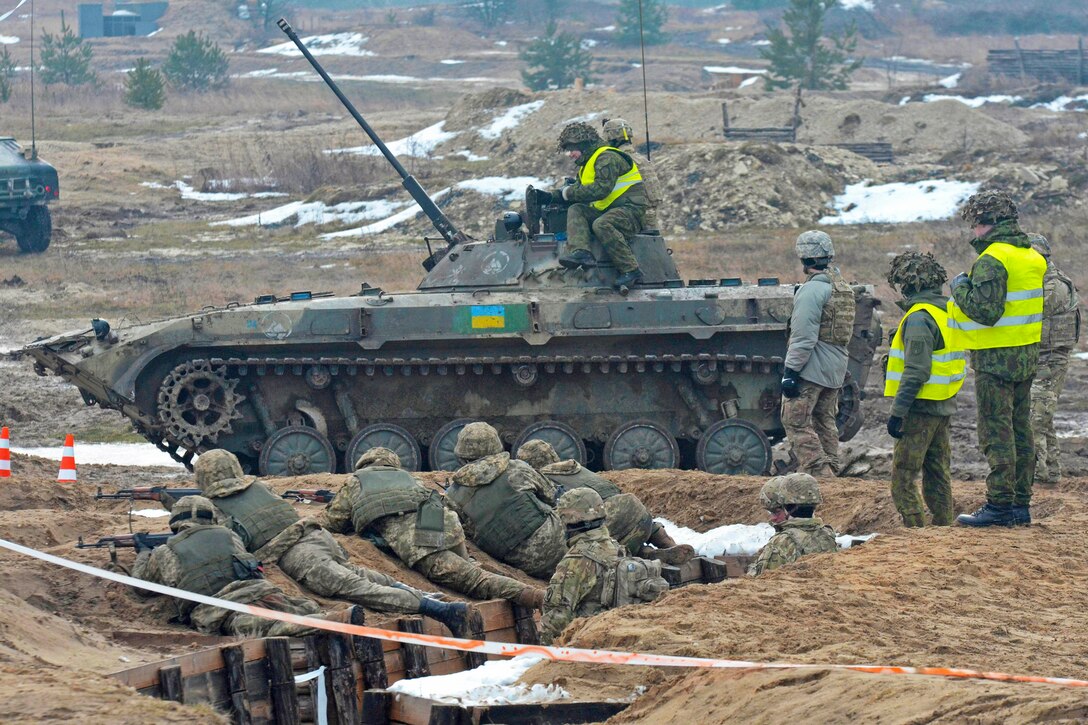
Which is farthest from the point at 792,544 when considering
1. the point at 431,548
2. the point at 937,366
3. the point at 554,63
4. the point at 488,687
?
the point at 554,63

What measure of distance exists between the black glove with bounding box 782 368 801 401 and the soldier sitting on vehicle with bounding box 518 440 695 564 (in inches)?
60.1

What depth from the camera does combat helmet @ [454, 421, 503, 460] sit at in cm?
1168

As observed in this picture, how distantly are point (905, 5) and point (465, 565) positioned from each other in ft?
289

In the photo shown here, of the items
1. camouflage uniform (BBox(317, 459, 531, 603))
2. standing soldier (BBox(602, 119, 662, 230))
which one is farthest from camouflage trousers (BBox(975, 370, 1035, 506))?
standing soldier (BBox(602, 119, 662, 230))

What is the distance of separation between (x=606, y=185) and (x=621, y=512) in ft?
16.8

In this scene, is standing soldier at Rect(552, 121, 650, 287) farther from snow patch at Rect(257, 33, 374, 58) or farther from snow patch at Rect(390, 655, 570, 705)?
snow patch at Rect(257, 33, 374, 58)

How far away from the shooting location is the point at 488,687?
768 cm

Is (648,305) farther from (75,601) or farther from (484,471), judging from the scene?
(75,601)

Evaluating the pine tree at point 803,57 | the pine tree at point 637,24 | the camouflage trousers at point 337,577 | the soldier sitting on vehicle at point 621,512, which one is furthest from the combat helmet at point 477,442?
the pine tree at point 637,24

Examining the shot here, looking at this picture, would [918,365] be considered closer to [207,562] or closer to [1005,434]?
[1005,434]

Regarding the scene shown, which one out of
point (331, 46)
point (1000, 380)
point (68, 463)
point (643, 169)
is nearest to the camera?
point (1000, 380)

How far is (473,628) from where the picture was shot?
9703 millimetres

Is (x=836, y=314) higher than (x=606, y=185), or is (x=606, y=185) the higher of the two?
(x=606, y=185)

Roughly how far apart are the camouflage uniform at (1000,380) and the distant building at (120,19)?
83356 millimetres
